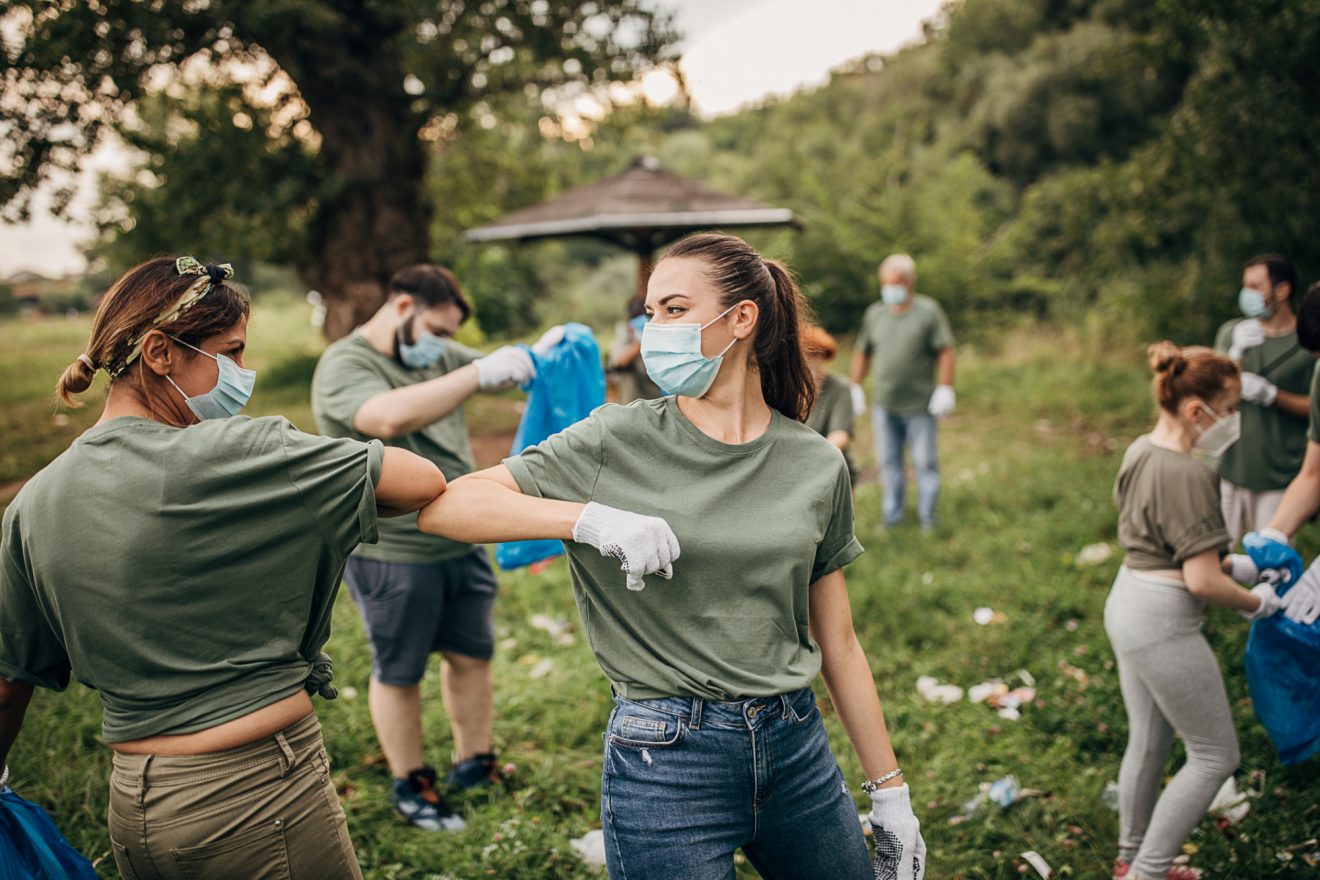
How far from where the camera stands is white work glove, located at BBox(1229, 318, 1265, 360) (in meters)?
4.73

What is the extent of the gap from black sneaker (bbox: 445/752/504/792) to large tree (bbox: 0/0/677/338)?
7.24 meters

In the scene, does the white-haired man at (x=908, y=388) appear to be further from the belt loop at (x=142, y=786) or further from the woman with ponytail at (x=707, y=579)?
the belt loop at (x=142, y=786)

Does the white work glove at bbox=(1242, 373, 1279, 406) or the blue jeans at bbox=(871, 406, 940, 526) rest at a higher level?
the white work glove at bbox=(1242, 373, 1279, 406)

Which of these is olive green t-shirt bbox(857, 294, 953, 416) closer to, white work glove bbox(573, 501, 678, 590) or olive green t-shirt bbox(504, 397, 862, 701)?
olive green t-shirt bbox(504, 397, 862, 701)

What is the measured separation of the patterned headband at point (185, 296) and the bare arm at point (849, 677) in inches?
58.4

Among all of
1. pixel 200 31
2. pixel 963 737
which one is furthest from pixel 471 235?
pixel 963 737

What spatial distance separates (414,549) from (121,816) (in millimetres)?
1607

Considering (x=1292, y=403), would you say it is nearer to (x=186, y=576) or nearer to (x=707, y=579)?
(x=707, y=579)

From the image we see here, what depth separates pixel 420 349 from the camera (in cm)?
347

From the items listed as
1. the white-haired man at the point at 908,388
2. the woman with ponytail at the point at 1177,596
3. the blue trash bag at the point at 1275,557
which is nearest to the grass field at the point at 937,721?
the white-haired man at the point at 908,388

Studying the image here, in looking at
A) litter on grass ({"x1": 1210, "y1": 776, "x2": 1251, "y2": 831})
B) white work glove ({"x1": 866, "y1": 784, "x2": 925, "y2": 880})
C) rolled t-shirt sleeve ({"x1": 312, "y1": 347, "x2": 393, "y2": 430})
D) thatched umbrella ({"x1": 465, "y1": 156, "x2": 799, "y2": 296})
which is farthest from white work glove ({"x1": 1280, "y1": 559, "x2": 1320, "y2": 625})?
A: thatched umbrella ({"x1": 465, "y1": 156, "x2": 799, "y2": 296})

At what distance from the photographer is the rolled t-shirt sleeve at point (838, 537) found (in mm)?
1973

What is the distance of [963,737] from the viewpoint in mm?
4051

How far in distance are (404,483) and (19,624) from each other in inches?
32.8
